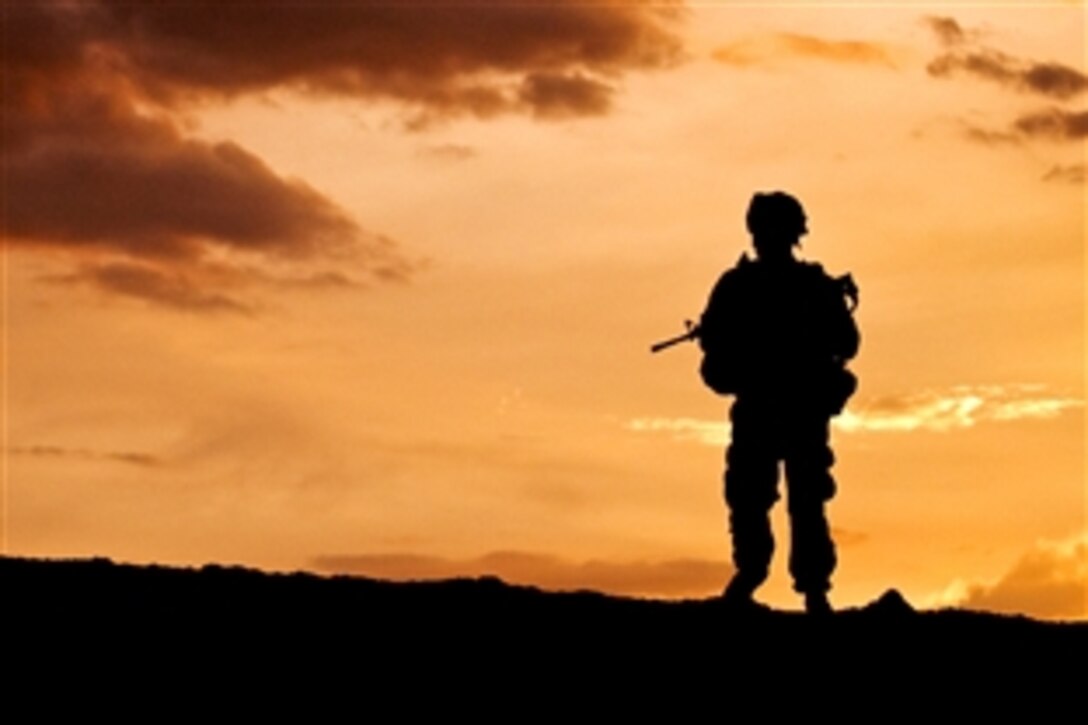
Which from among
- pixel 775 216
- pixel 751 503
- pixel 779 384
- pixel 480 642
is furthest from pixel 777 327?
pixel 480 642

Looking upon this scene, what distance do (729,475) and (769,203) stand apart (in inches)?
94.2

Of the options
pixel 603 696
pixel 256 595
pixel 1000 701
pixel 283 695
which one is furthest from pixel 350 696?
pixel 1000 701

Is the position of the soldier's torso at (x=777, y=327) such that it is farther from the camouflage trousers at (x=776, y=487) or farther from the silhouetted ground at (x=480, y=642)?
the silhouetted ground at (x=480, y=642)

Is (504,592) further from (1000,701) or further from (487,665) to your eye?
(1000,701)

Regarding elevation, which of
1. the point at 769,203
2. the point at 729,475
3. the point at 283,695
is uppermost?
the point at 769,203

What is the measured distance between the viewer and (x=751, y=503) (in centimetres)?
1959

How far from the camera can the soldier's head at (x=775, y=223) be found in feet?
63.5

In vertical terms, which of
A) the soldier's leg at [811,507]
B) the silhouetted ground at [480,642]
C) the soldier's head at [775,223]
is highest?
the soldier's head at [775,223]

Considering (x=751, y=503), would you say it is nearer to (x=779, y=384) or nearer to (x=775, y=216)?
(x=779, y=384)

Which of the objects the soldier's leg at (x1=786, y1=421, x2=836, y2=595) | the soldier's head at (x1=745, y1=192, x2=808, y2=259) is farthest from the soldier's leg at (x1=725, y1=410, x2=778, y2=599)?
the soldier's head at (x1=745, y1=192, x2=808, y2=259)

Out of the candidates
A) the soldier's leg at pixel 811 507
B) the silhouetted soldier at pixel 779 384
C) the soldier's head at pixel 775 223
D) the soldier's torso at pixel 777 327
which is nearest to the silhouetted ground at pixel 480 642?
the soldier's leg at pixel 811 507

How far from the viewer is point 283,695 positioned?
15.7m

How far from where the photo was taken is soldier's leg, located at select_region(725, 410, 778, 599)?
19562 mm

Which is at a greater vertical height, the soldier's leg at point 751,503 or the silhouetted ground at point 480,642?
the soldier's leg at point 751,503
